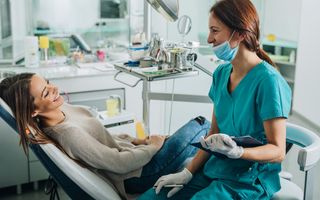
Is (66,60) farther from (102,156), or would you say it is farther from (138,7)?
(102,156)

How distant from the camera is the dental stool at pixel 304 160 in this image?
4.33ft

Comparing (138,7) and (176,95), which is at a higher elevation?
(138,7)

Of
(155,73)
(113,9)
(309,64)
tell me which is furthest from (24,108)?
(309,64)

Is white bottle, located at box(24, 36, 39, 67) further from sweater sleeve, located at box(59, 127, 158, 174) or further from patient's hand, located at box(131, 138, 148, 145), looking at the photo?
sweater sleeve, located at box(59, 127, 158, 174)

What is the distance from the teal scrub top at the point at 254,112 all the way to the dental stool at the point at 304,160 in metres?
0.07

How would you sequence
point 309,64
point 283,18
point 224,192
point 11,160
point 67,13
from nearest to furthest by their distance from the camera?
point 224,192
point 11,160
point 67,13
point 309,64
point 283,18

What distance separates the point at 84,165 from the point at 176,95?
89 centimetres

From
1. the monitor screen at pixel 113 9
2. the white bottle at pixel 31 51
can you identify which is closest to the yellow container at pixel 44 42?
the white bottle at pixel 31 51

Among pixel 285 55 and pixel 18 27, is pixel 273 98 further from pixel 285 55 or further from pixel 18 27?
pixel 285 55

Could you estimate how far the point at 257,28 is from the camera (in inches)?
53.0

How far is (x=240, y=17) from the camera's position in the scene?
→ 131 centimetres

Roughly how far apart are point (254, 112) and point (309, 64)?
2617 mm

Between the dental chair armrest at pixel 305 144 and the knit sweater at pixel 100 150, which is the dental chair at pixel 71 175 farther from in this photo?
the dental chair armrest at pixel 305 144

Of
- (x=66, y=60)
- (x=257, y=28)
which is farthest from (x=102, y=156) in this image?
(x=66, y=60)
